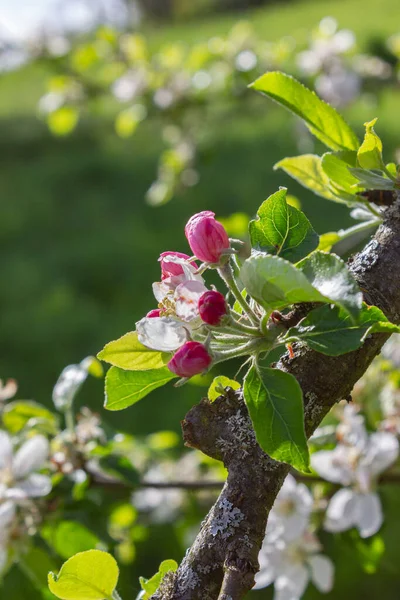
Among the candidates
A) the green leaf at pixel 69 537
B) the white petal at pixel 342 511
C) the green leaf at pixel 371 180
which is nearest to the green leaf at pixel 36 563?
the green leaf at pixel 69 537

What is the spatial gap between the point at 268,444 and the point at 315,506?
68 cm

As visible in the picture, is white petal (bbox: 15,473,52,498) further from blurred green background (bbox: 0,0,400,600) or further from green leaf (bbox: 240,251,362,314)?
green leaf (bbox: 240,251,362,314)

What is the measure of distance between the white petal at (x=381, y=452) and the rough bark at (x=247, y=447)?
1.75 feet

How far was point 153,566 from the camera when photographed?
230 cm

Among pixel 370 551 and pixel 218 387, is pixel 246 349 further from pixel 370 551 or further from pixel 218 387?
pixel 370 551

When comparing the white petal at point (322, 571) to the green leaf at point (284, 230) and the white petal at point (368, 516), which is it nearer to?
the white petal at point (368, 516)

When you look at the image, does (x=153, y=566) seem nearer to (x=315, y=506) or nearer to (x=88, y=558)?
(x=315, y=506)

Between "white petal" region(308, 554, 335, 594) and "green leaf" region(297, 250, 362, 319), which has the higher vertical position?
"green leaf" region(297, 250, 362, 319)

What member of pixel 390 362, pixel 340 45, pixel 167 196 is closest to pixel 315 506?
pixel 390 362

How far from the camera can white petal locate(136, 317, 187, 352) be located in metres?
0.56

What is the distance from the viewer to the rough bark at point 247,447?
534mm

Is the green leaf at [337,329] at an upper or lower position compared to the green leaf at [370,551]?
upper

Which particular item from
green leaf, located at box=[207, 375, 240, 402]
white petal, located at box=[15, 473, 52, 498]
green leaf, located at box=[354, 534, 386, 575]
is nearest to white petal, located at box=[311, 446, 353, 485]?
green leaf, located at box=[354, 534, 386, 575]

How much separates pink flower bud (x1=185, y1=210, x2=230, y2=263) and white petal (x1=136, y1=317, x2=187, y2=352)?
0.06m
